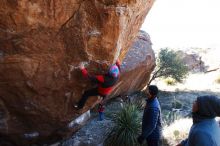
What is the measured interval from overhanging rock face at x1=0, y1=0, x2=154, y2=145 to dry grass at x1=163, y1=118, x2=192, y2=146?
3.11 m

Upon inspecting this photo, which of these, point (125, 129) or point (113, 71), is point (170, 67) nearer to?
point (125, 129)

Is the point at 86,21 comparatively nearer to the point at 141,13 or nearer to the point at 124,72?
the point at 141,13

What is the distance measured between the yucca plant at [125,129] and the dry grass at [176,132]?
3.36 feet

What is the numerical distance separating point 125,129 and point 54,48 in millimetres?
4628

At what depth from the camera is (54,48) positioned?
9.90 meters

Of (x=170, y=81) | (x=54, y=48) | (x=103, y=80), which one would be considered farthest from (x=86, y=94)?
(x=170, y=81)

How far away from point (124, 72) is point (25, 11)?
299 inches

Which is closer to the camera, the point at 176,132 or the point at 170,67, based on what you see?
the point at 176,132

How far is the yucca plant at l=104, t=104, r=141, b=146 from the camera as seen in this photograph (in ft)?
42.9

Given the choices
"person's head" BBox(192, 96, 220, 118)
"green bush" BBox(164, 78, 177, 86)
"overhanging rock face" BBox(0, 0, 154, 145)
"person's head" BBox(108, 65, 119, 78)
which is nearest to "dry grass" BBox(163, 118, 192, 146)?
"overhanging rock face" BBox(0, 0, 154, 145)

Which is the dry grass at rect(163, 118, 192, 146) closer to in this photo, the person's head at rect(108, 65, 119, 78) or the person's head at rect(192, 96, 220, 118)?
the person's head at rect(108, 65, 119, 78)

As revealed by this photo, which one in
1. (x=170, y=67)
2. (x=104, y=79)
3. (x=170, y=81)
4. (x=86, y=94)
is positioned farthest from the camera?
(x=170, y=81)

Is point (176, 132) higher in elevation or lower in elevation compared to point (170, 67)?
lower

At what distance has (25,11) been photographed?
9070mm
